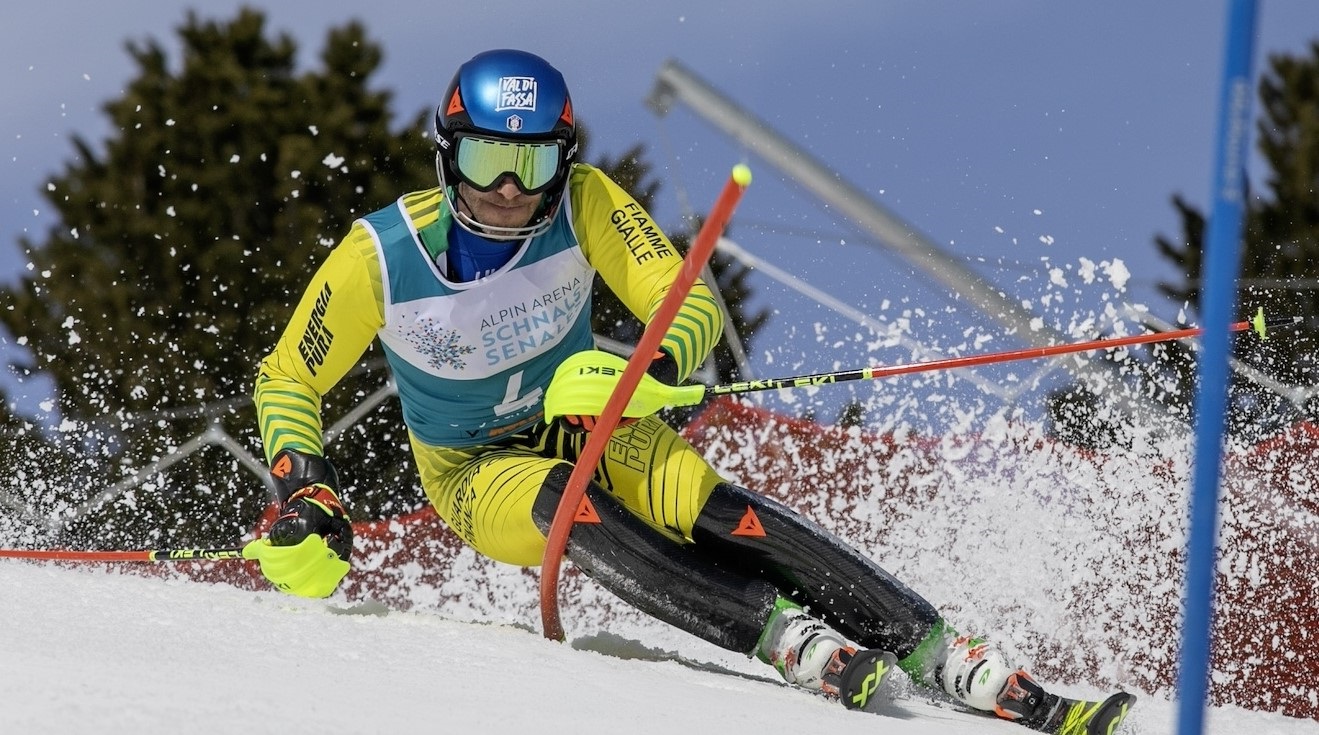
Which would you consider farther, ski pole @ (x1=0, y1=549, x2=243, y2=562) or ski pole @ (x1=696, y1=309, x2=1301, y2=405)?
ski pole @ (x1=0, y1=549, x2=243, y2=562)

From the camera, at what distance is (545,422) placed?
3518 millimetres

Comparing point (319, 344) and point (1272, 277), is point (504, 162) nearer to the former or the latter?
point (319, 344)

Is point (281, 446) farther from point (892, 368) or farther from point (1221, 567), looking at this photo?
point (1221, 567)

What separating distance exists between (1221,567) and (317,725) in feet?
12.3

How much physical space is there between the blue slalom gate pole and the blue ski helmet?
6.96ft

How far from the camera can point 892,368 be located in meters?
3.46

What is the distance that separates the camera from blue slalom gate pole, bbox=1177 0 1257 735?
1.64 metres

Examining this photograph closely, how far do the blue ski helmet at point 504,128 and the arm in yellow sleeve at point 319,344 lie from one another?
31 centimetres

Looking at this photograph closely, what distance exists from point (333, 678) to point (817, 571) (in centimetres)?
134

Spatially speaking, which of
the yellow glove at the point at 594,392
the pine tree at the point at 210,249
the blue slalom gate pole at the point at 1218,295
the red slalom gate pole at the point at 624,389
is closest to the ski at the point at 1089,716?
the yellow glove at the point at 594,392

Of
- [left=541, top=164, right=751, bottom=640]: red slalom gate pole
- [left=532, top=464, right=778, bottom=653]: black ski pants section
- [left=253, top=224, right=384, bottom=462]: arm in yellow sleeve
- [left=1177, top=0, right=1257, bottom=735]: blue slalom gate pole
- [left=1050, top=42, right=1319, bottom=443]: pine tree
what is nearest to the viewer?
[left=1177, top=0, right=1257, bottom=735]: blue slalom gate pole

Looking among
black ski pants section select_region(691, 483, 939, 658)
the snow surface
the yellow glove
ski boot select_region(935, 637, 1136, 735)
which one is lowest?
the snow surface

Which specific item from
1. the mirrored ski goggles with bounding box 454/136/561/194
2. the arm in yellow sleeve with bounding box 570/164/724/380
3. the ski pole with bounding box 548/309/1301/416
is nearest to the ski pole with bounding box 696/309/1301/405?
the ski pole with bounding box 548/309/1301/416

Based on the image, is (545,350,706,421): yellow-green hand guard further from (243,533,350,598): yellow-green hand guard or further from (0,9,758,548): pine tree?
(0,9,758,548): pine tree
